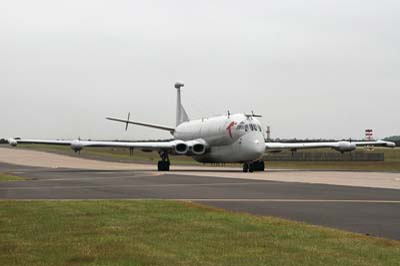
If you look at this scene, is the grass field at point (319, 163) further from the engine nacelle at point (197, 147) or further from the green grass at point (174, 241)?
the green grass at point (174, 241)

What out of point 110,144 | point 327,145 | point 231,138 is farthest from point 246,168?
point 110,144

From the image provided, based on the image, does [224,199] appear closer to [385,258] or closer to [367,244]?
[367,244]

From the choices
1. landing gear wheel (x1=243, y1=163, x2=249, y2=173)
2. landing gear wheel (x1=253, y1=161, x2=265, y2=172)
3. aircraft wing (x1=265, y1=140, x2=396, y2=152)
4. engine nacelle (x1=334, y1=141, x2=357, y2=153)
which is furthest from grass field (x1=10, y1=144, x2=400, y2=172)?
landing gear wheel (x1=243, y1=163, x2=249, y2=173)

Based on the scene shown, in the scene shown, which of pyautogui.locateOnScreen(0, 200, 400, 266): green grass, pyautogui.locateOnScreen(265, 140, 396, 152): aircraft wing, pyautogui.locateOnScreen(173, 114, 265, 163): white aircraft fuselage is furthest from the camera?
pyautogui.locateOnScreen(265, 140, 396, 152): aircraft wing

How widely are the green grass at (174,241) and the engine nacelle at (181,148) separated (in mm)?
39140

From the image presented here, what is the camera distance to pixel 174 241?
10727 millimetres

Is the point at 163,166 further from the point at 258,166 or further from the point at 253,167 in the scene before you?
the point at 258,166

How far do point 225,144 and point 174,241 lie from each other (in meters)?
42.3

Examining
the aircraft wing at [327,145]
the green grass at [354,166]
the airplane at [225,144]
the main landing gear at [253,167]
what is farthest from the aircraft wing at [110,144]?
the green grass at [354,166]

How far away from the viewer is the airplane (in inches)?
1989

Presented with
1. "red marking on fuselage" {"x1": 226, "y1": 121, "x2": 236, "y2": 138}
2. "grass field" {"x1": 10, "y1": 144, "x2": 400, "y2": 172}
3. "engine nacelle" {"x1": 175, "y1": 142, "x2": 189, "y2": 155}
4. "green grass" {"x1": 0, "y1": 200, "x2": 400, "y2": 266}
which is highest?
"red marking on fuselage" {"x1": 226, "y1": 121, "x2": 236, "y2": 138}

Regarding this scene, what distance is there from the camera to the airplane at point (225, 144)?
5053 centimetres

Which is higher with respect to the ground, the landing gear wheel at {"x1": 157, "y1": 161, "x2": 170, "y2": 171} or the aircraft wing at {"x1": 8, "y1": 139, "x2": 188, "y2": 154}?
the aircraft wing at {"x1": 8, "y1": 139, "x2": 188, "y2": 154}

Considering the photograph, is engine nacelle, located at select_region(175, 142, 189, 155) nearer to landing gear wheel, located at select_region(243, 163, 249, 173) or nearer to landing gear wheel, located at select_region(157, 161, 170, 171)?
landing gear wheel, located at select_region(157, 161, 170, 171)
